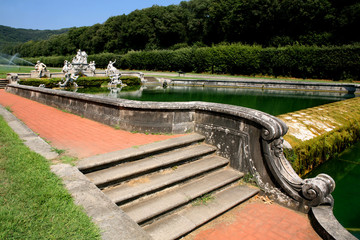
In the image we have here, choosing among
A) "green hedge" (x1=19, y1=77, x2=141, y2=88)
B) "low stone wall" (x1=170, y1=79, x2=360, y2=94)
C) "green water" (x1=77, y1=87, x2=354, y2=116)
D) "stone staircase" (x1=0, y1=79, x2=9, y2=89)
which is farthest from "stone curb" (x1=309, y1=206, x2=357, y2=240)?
"stone staircase" (x1=0, y1=79, x2=9, y2=89)

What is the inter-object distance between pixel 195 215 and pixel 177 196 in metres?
0.39

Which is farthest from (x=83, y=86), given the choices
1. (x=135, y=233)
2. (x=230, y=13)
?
(x=230, y=13)

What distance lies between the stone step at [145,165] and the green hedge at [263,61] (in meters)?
29.7

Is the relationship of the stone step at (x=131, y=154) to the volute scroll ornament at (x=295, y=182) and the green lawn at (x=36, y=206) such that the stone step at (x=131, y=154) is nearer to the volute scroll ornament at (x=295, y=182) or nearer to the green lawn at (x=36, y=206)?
the green lawn at (x=36, y=206)

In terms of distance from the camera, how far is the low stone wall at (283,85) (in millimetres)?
21559

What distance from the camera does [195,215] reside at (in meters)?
3.50

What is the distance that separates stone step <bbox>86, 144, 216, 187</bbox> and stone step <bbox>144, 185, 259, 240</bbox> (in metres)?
0.84

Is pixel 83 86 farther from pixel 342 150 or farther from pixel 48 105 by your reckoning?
pixel 342 150

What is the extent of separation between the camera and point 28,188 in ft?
9.71

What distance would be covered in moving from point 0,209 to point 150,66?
45.6 meters

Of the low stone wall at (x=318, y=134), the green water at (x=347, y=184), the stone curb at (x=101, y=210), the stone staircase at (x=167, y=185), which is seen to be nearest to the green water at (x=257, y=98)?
the low stone wall at (x=318, y=134)

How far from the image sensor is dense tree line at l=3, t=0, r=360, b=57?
3469cm

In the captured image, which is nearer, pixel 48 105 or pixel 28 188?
pixel 28 188

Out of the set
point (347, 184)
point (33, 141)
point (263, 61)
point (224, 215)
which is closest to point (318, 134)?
point (347, 184)
